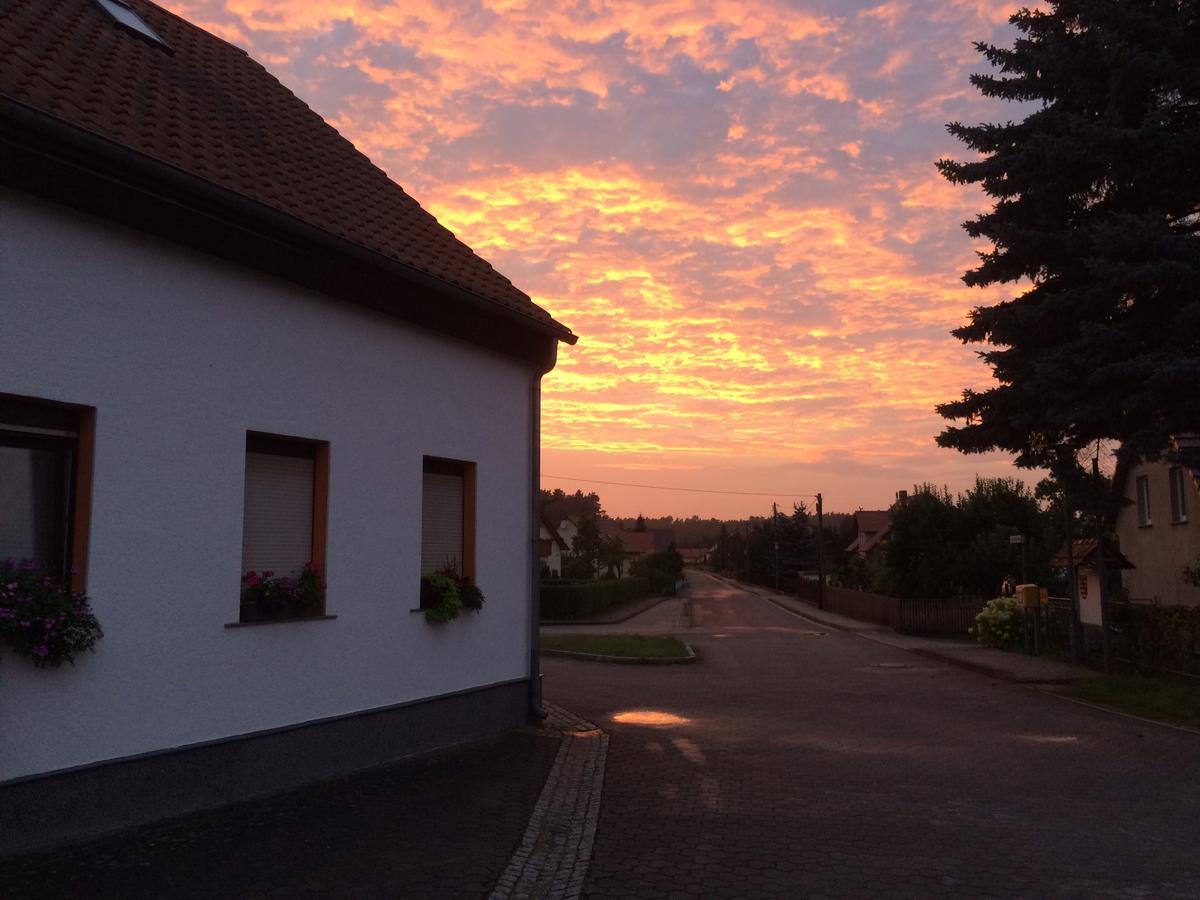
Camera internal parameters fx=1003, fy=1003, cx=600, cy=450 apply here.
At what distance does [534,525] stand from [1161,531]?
19.4 m

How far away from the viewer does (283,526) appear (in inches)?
325

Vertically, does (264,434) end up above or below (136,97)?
below

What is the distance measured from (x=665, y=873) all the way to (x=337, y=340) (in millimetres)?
5060

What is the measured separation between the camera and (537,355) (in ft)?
37.3

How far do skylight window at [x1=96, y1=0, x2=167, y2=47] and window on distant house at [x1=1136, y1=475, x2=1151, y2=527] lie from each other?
79.1 feet

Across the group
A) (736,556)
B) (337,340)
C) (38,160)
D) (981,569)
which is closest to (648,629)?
(981,569)

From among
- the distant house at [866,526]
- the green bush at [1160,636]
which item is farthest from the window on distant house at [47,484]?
the distant house at [866,526]

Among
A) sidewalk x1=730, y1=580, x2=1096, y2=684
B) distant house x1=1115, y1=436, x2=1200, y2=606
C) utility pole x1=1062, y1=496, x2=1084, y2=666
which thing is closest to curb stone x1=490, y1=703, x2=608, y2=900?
sidewalk x1=730, y1=580, x2=1096, y2=684

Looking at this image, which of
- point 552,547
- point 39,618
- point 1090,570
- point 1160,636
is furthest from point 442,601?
point 552,547

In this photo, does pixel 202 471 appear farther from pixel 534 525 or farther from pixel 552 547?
pixel 552 547

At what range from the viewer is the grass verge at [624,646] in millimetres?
21375

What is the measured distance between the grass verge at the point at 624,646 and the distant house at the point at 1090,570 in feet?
26.1

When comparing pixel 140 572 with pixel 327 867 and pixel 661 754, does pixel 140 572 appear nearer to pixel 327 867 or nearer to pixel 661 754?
pixel 327 867

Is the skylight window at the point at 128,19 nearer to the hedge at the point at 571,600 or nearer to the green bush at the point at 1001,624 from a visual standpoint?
the green bush at the point at 1001,624
